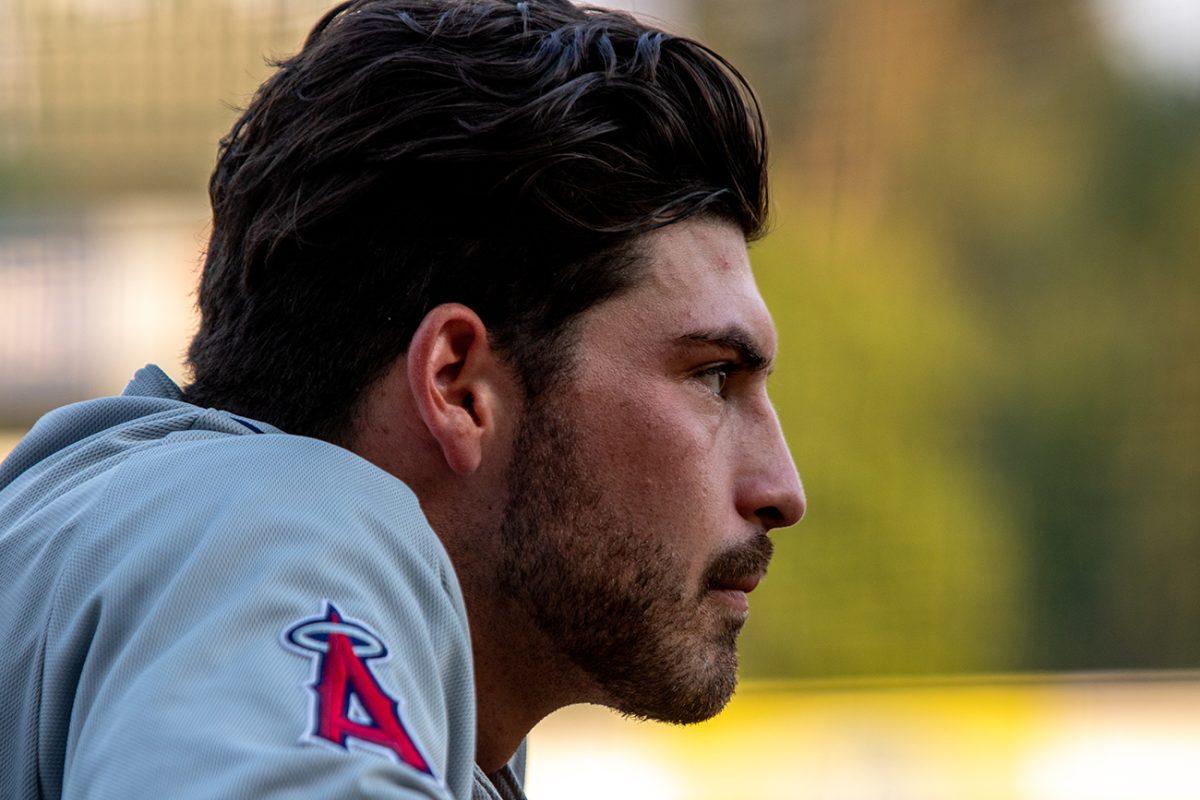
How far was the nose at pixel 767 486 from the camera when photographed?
5.13 feet

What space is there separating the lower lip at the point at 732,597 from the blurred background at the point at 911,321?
616 centimetres

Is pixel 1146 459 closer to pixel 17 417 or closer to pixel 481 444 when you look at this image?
pixel 17 417

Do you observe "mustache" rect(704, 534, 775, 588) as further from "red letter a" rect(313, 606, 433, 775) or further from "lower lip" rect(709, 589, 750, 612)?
"red letter a" rect(313, 606, 433, 775)

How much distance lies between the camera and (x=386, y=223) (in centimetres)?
154

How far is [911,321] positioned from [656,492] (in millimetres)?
8552

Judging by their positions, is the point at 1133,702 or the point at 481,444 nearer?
the point at 481,444

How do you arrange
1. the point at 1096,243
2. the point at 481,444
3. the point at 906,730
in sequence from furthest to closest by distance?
the point at 1096,243 < the point at 906,730 < the point at 481,444

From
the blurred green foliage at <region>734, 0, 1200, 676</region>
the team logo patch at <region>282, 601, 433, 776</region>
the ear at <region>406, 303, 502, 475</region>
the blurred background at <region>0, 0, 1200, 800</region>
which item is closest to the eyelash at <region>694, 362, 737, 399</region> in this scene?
the ear at <region>406, 303, 502, 475</region>

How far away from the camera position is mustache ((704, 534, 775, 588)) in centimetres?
153

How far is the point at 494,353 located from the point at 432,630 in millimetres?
533

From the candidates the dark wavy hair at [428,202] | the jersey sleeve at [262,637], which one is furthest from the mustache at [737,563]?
the jersey sleeve at [262,637]

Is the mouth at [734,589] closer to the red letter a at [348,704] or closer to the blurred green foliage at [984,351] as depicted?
the red letter a at [348,704]

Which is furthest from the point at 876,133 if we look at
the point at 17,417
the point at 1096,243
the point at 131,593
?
the point at 131,593

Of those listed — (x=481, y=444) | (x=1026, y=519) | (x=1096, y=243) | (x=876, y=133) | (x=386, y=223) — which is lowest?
(x=1026, y=519)
